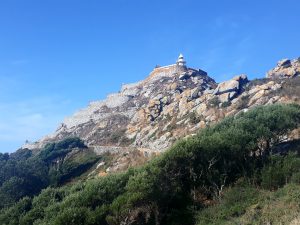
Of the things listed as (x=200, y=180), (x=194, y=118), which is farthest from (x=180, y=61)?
(x=200, y=180)

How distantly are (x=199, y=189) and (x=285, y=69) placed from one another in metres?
68.3

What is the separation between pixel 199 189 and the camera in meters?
41.6

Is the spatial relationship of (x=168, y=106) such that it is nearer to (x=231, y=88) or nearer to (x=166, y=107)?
(x=166, y=107)

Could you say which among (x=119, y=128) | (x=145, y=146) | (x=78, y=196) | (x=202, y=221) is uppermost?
(x=119, y=128)

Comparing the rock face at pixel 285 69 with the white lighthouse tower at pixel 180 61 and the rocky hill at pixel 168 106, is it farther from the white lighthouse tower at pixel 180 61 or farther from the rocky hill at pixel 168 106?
the white lighthouse tower at pixel 180 61

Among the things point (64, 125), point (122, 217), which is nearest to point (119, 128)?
point (64, 125)

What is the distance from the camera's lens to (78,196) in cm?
3816

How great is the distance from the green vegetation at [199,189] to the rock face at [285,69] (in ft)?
166

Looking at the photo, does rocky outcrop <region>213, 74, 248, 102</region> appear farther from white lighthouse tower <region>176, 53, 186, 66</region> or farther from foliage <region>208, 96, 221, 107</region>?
white lighthouse tower <region>176, 53, 186, 66</region>

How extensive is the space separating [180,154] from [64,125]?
410ft

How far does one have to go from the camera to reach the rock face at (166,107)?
81000mm

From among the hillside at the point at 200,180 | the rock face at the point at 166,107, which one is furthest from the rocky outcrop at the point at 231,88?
the hillside at the point at 200,180

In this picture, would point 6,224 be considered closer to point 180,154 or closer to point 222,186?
point 180,154

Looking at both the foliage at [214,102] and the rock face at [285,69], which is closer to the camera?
the foliage at [214,102]
